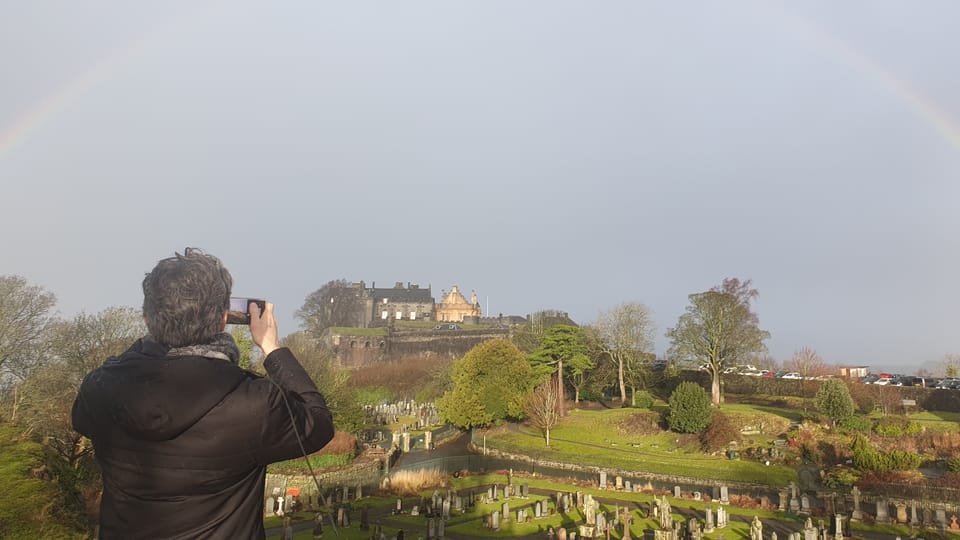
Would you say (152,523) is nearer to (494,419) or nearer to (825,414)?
(825,414)

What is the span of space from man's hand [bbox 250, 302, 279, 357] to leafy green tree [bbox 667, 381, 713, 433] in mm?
38599

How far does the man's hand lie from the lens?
8.95ft

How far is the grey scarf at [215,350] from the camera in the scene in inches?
94.7

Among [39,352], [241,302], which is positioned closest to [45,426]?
[39,352]

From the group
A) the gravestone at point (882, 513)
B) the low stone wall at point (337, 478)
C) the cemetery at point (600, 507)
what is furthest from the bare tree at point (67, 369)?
the gravestone at point (882, 513)

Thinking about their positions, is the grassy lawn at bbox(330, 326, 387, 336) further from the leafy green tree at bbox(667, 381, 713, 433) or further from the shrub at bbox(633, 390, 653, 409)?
the leafy green tree at bbox(667, 381, 713, 433)

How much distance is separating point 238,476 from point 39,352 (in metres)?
32.4

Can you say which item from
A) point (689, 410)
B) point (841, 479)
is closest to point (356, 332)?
point (689, 410)

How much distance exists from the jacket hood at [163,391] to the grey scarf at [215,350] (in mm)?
79

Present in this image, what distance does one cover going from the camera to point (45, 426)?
20.0m

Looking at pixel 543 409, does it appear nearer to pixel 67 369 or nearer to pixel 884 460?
pixel 884 460

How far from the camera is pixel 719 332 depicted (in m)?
46.0

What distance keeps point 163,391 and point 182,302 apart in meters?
0.41

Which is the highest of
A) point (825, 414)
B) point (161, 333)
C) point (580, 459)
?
point (161, 333)
